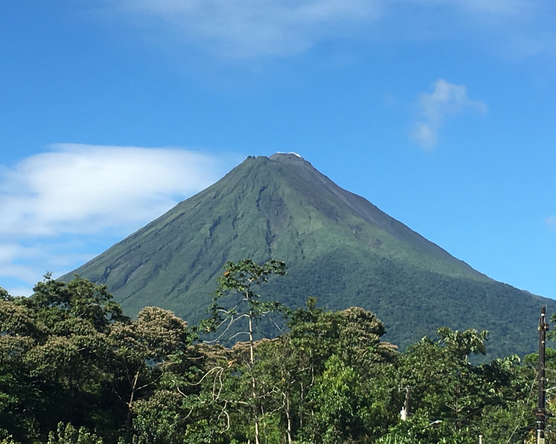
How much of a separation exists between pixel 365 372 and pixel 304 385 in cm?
830

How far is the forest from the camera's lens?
87.2 ft

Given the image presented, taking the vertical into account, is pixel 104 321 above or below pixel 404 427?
above

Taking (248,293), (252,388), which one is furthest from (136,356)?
(248,293)

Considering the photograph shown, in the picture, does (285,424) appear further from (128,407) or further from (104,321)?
(104,321)

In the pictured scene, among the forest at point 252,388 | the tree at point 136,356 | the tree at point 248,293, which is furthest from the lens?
the tree at point 136,356

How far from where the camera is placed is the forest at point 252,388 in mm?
26578

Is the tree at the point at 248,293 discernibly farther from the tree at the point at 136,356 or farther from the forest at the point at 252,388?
the tree at the point at 136,356

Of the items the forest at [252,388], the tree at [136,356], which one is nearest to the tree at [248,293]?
the forest at [252,388]

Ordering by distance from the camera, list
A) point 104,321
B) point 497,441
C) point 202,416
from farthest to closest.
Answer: point 104,321 < point 202,416 < point 497,441

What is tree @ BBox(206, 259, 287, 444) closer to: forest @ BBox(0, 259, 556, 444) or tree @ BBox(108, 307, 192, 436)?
forest @ BBox(0, 259, 556, 444)

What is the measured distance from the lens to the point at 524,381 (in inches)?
1555

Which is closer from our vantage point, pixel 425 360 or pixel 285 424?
pixel 285 424

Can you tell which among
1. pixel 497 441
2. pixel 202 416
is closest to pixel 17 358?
pixel 202 416

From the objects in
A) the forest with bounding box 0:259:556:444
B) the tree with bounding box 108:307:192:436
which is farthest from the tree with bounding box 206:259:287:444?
the tree with bounding box 108:307:192:436
